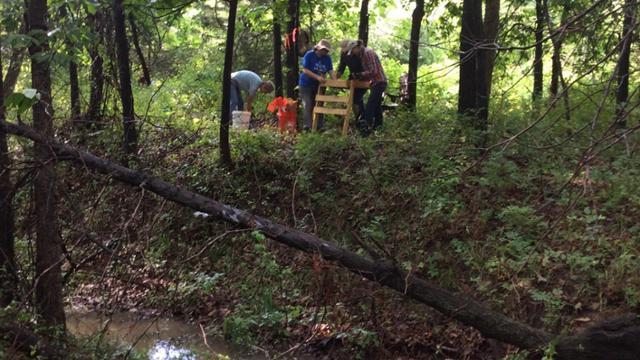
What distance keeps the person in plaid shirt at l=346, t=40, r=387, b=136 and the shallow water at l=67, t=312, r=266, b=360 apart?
4657mm

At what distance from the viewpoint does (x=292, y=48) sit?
1330 centimetres

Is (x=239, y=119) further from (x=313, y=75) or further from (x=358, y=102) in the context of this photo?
(x=358, y=102)

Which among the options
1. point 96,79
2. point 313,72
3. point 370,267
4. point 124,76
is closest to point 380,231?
point 370,267

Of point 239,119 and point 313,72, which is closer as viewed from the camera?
point 313,72

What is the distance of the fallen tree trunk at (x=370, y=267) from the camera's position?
18.6ft

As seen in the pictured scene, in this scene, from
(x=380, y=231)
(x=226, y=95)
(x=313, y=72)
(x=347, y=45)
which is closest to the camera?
(x=380, y=231)

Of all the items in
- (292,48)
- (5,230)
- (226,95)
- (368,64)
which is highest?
(292,48)

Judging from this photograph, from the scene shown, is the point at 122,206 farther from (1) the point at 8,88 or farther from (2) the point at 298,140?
(1) the point at 8,88

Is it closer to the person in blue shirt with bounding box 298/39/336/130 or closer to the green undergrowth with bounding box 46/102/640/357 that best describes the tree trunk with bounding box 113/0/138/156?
the green undergrowth with bounding box 46/102/640/357

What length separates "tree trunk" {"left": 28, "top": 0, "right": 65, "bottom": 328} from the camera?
5.64 meters

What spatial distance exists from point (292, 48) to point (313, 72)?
6.73ft

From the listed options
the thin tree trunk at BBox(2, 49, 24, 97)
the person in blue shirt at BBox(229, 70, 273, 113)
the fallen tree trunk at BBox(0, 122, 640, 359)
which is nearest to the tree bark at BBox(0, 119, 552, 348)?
the fallen tree trunk at BBox(0, 122, 640, 359)

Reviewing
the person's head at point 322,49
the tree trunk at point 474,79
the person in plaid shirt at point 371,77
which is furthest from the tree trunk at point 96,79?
the tree trunk at point 474,79

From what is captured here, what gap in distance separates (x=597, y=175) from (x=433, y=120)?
3.62 m
